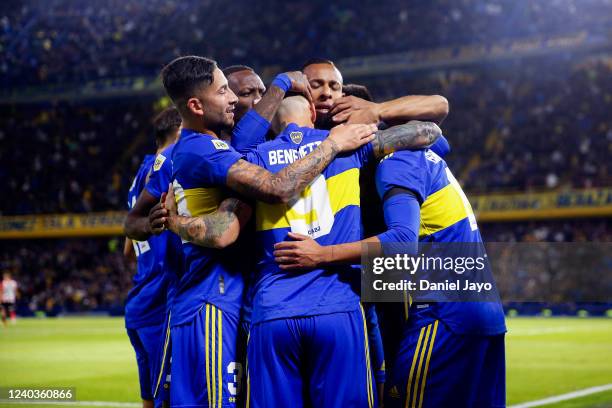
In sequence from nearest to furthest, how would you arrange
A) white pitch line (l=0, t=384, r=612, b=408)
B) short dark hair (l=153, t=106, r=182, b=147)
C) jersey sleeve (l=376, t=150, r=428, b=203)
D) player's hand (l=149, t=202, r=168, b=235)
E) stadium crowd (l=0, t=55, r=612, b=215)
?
jersey sleeve (l=376, t=150, r=428, b=203) < player's hand (l=149, t=202, r=168, b=235) < short dark hair (l=153, t=106, r=182, b=147) < white pitch line (l=0, t=384, r=612, b=408) < stadium crowd (l=0, t=55, r=612, b=215)

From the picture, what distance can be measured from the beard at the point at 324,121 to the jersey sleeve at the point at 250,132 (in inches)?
18.0

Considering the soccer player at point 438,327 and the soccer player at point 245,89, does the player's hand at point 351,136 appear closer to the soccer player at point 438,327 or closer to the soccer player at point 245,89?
the soccer player at point 438,327

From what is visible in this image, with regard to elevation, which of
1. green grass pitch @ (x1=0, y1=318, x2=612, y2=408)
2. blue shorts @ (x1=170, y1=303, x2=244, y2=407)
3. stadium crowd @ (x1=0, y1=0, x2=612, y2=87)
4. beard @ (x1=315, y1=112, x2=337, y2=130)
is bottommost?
green grass pitch @ (x1=0, y1=318, x2=612, y2=408)

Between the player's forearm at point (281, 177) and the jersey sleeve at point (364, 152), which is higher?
the jersey sleeve at point (364, 152)

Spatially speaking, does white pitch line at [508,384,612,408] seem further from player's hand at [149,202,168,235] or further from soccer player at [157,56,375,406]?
player's hand at [149,202,168,235]

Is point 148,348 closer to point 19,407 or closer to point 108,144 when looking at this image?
point 19,407

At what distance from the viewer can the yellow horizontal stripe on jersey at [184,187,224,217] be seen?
4105 millimetres

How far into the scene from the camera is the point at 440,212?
4109 millimetres

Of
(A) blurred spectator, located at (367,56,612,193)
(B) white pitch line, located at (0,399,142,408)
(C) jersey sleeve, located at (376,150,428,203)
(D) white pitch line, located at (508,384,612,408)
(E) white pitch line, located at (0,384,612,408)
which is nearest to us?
(C) jersey sleeve, located at (376,150,428,203)

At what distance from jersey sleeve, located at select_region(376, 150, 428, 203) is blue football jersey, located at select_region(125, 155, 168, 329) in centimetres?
232

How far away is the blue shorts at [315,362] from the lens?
3.71 meters

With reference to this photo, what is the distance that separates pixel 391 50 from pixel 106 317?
48.3 ft

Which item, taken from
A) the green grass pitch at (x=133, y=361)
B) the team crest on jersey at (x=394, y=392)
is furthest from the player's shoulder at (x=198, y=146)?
the green grass pitch at (x=133, y=361)

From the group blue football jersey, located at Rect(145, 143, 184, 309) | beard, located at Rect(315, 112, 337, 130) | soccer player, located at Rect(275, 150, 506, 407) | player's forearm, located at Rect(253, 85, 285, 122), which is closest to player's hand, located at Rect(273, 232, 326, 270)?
soccer player, located at Rect(275, 150, 506, 407)
